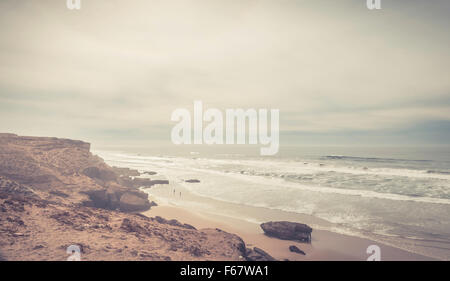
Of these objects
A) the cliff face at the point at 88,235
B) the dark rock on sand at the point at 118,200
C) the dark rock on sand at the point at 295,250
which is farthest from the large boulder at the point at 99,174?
the dark rock on sand at the point at 295,250

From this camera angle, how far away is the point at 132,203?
61.3 feet

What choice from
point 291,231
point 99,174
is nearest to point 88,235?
point 291,231

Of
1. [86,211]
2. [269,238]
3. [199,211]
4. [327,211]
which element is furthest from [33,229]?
[327,211]

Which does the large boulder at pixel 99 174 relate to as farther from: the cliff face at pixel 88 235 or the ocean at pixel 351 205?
the cliff face at pixel 88 235

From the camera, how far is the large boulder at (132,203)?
18453 millimetres

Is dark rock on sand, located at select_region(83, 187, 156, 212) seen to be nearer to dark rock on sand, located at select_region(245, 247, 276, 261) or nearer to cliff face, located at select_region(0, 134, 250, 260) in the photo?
cliff face, located at select_region(0, 134, 250, 260)

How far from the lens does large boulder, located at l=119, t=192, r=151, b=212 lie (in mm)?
18453

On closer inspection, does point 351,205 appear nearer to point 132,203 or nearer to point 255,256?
point 255,256

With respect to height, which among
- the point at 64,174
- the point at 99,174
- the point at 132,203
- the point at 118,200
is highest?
the point at 64,174

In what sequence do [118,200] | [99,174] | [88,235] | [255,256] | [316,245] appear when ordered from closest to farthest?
[88,235] < [255,256] < [316,245] < [118,200] < [99,174]

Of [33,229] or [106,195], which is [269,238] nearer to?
[33,229]

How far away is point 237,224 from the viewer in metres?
16.3

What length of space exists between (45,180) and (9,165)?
4.01m
